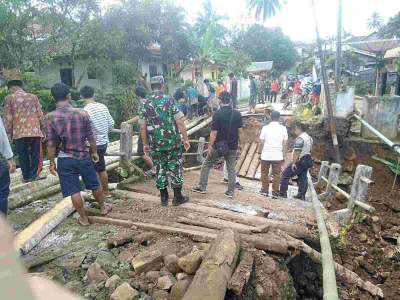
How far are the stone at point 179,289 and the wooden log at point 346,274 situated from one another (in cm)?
141

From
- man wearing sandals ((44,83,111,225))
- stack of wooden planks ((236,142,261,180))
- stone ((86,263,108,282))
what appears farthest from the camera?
stack of wooden planks ((236,142,261,180))

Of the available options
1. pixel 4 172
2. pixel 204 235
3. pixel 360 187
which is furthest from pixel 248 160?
pixel 4 172

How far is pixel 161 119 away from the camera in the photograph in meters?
4.41

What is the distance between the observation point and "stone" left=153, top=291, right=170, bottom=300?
265 cm

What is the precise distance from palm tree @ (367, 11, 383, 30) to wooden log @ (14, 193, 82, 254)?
7399 centimetres

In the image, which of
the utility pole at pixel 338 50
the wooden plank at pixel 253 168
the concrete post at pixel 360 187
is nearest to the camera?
the concrete post at pixel 360 187

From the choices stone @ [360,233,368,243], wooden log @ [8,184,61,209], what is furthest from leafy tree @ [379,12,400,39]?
wooden log @ [8,184,61,209]

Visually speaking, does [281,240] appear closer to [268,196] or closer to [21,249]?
[21,249]

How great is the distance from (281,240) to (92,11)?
1501cm

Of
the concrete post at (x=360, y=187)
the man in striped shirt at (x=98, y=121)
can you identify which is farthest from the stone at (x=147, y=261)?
the concrete post at (x=360, y=187)

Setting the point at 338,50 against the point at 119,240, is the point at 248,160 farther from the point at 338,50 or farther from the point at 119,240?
the point at 119,240

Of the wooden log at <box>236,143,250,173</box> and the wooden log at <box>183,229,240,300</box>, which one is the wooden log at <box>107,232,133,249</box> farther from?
the wooden log at <box>236,143,250,173</box>

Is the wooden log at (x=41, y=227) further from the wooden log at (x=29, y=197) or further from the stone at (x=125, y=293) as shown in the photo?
the stone at (x=125, y=293)

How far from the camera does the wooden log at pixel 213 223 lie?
3.62 metres
